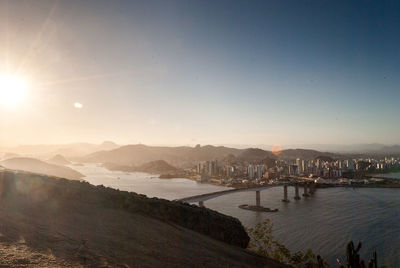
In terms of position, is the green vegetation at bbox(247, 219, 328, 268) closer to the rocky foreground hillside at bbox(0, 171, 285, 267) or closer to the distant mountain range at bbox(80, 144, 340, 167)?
the rocky foreground hillside at bbox(0, 171, 285, 267)

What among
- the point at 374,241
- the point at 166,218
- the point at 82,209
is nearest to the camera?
the point at 82,209

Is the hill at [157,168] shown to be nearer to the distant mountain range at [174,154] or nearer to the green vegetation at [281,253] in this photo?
the distant mountain range at [174,154]

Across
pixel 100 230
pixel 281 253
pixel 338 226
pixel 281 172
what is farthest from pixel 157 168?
pixel 100 230

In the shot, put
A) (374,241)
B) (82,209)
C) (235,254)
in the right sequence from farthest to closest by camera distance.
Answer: (374,241) → (82,209) → (235,254)

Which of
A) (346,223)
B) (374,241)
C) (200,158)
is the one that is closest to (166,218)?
(374,241)

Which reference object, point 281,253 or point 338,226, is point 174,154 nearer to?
point 338,226

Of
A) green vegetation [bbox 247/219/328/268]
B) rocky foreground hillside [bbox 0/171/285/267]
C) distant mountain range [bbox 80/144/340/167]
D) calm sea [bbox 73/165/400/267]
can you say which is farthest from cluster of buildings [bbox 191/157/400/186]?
rocky foreground hillside [bbox 0/171/285/267]

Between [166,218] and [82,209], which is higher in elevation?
[82,209]

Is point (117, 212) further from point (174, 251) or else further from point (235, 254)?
point (235, 254)
